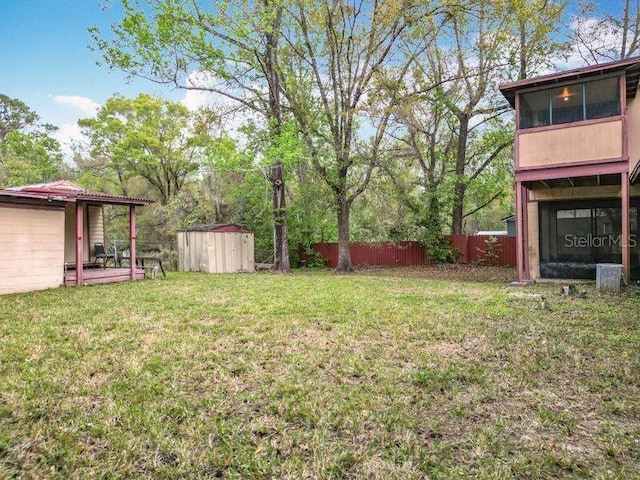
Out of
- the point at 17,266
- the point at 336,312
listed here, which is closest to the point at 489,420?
the point at 336,312

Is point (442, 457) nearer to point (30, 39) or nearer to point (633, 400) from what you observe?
point (633, 400)

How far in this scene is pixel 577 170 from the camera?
848 centimetres

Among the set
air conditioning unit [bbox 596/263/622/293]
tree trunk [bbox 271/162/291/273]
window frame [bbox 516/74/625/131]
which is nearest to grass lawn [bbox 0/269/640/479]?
air conditioning unit [bbox 596/263/622/293]

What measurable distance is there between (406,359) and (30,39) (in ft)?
60.6

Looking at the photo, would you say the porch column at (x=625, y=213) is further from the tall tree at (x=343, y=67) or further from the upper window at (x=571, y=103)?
the tall tree at (x=343, y=67)

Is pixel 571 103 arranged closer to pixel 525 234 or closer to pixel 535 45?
pixel 525 234

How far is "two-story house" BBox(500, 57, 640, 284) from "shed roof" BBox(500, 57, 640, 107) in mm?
18

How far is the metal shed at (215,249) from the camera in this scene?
13.5 meters

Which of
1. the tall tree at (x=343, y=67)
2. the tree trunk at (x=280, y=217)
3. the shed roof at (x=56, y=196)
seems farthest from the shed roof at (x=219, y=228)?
the tall tree at (x=343, y=67)

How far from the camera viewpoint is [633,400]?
9.45 feet

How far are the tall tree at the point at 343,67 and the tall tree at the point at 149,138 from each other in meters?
7.75

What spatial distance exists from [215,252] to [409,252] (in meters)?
8.61

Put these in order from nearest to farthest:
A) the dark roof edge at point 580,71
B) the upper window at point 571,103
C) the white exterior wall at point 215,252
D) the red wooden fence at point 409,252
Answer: the dark roof edge at point 580,71 < the upper window at point 571,103 < the white exterior wall at point 215,252 < the red wooden fence at point 409,252

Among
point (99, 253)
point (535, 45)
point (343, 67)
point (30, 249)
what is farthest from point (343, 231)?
point (535, 45)
